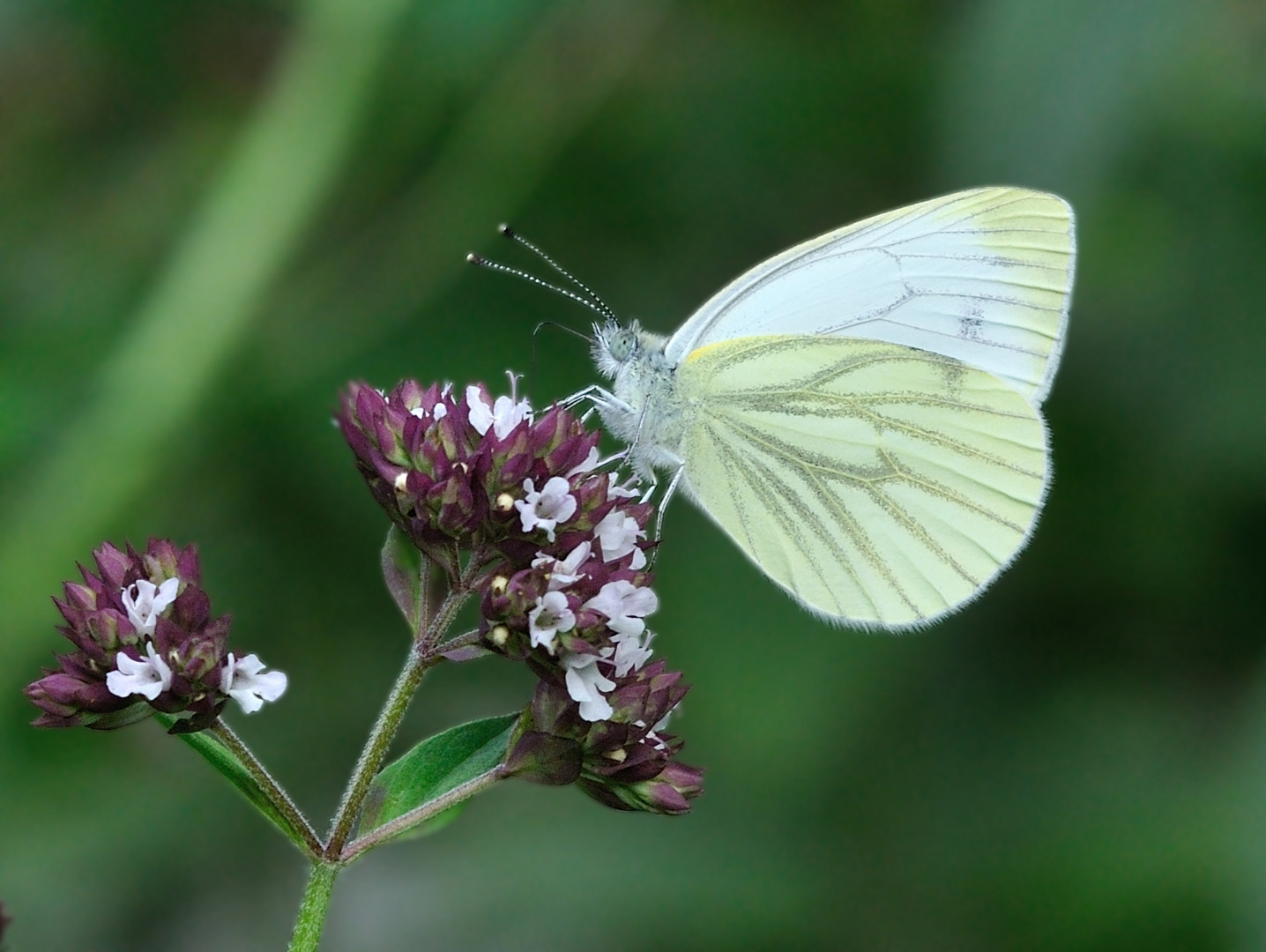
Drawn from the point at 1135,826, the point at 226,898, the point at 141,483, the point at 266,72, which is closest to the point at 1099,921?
the point at 1135,826

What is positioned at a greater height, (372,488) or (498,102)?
(498,102)

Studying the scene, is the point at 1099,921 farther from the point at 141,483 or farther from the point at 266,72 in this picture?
the point at 266,72

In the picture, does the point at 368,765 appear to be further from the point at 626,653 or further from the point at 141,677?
the point at 626,653

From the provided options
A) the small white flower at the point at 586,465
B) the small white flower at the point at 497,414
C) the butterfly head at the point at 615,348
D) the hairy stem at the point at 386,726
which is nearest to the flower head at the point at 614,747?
the hairy stem at the point at 386,726

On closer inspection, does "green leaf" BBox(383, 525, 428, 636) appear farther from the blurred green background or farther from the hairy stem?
the blurred green background

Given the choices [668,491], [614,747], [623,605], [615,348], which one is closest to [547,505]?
[623,605]

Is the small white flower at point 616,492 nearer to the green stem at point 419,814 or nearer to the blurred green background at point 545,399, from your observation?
the green stem at point 419,814

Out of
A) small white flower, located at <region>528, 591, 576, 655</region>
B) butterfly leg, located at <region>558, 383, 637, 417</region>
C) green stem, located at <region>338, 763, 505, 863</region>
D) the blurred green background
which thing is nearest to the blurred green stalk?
the blurred green background
